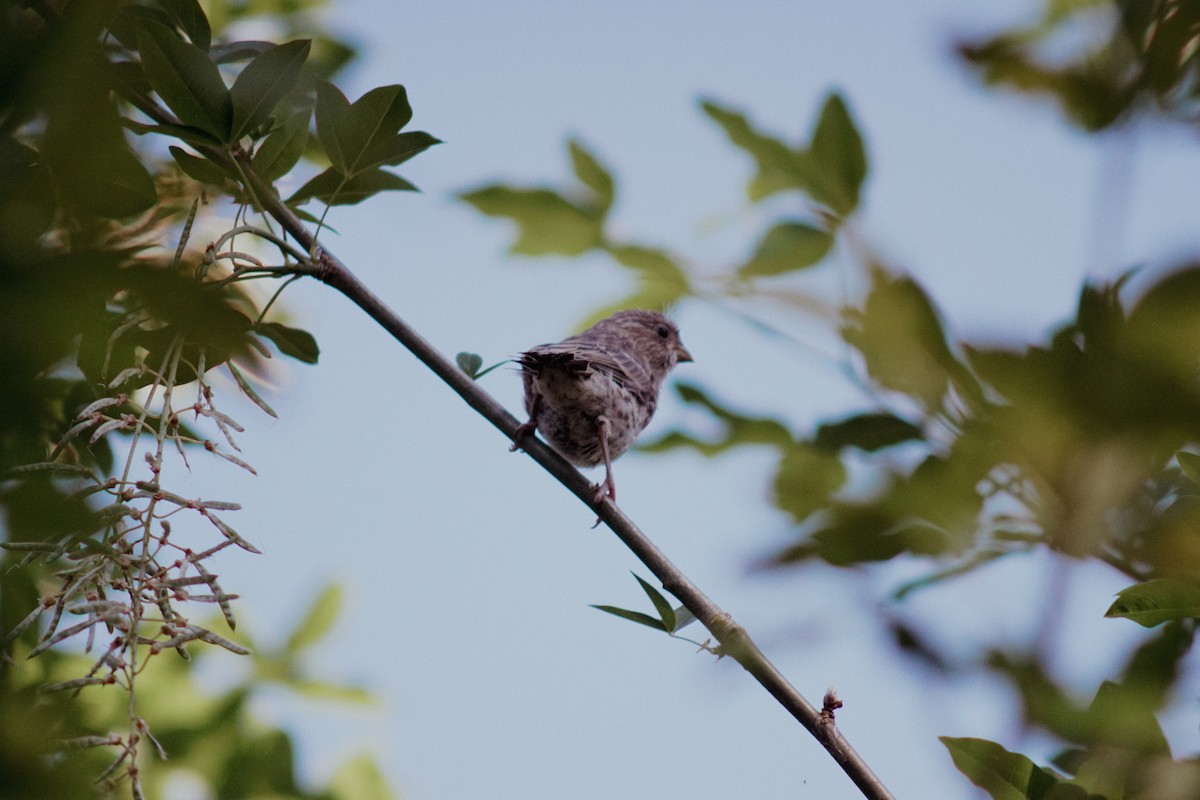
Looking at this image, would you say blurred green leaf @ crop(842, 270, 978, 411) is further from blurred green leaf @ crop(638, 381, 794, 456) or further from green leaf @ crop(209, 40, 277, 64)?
green leaf @ crop(209, 40, 277, 64)

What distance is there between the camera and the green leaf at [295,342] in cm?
188

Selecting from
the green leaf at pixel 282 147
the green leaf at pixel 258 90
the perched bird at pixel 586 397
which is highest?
the perched bird at pixel 586 397

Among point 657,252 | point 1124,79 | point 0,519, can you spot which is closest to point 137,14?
point 657,252

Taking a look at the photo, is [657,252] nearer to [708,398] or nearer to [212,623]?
[708,398]

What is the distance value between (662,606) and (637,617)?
1.8 inches

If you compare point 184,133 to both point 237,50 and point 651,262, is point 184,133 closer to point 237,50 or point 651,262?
point 237,50

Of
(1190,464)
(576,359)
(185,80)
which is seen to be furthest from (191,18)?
(576,359)

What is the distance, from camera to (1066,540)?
0.84 meters

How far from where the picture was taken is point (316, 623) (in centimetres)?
326

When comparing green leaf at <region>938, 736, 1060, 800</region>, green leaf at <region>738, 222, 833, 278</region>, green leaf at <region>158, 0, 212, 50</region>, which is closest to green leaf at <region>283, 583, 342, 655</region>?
green leaf at <region>158, 0, 212, 50</region>

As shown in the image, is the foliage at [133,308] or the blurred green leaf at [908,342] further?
the blurred green leaf at [908,342]

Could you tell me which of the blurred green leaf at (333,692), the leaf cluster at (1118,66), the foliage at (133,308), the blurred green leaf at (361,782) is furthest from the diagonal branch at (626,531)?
the blurred green leaf at (361,782)

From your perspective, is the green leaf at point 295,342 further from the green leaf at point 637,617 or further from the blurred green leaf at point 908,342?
the blurred green leaf at point 908,342

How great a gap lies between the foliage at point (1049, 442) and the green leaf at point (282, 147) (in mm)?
860
